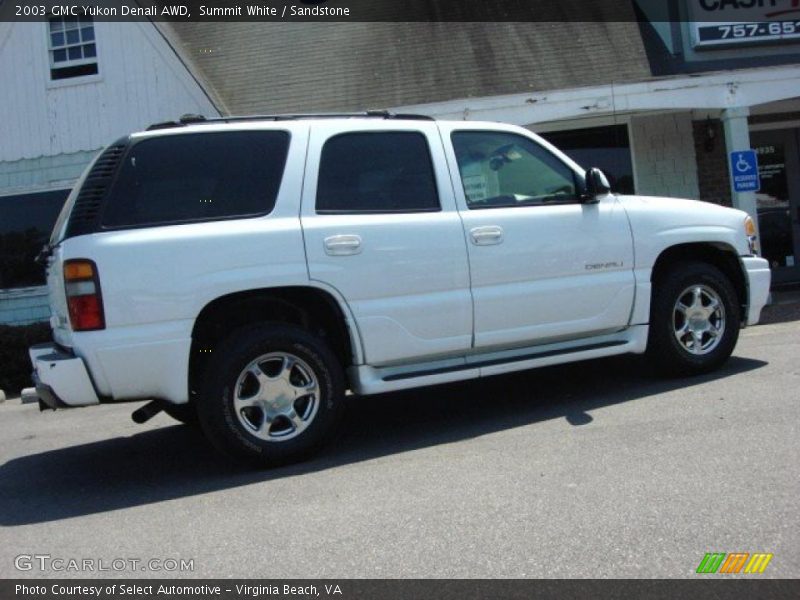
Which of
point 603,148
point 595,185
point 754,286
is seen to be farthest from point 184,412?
point 603,148

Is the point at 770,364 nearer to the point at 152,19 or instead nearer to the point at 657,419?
the point at 657,419

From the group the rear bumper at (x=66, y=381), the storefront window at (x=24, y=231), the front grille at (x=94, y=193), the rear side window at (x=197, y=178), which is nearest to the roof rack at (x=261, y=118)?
the rear side window at (x=197, y=178)

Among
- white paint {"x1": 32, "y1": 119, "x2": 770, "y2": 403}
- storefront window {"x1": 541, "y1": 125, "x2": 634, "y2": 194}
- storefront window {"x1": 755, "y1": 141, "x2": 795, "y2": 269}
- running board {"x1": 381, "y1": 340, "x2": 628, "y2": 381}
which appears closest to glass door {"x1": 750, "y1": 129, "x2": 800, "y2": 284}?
storefront window {"x1": 755, "y1": 141, "x2": 795, "y2": 269}

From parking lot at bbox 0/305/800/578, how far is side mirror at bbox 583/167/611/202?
4.91 feet

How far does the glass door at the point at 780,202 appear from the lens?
12.8 m

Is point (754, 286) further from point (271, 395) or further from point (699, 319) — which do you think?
point (271, 395)

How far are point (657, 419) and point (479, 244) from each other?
64.4 inches

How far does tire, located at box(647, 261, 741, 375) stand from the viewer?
6055 millimetres

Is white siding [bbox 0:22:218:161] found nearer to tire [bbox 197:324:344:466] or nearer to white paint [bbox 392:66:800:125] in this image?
white paint [bbox 392:66:800:125]

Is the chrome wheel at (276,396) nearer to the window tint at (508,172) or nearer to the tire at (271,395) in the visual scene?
the tire at (271,395)

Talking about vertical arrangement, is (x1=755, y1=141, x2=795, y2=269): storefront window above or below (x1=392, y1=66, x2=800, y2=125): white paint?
below

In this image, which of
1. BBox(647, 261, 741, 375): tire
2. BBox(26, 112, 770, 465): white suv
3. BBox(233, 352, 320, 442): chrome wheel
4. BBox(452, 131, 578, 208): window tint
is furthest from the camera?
BBox(647, 261, 741, 375): tire

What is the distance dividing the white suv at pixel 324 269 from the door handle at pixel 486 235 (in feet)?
0.05

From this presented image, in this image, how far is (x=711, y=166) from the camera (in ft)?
40.5
